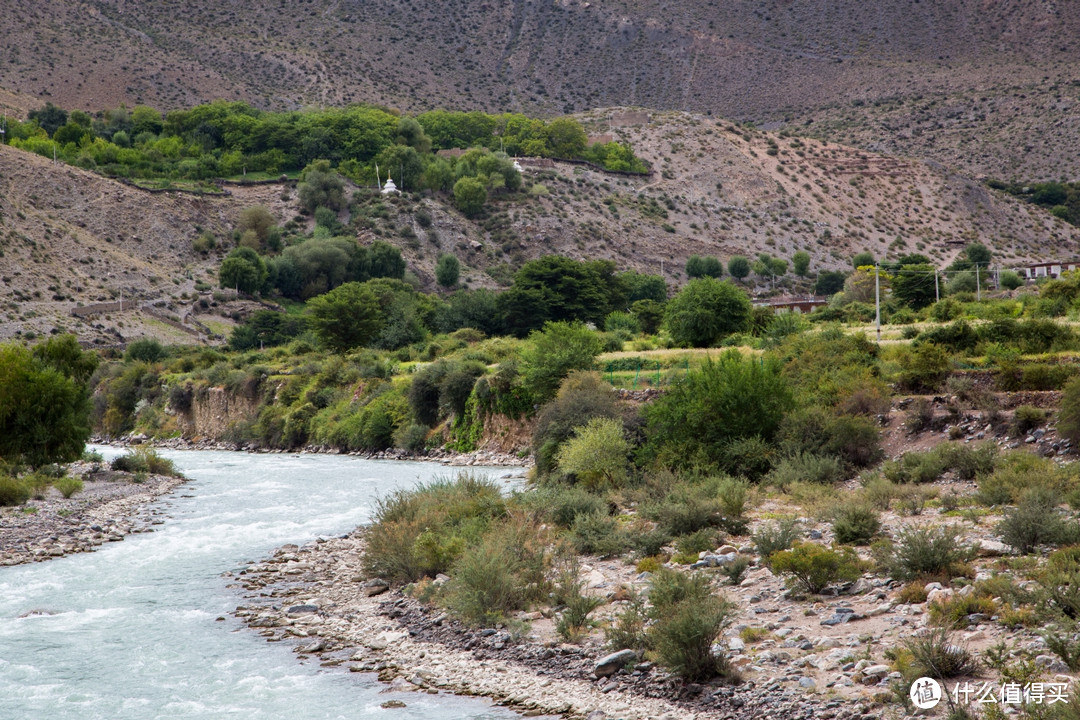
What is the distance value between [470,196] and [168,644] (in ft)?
335

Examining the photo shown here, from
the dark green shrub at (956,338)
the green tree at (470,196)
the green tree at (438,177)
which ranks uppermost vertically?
the green tree at (438,177)

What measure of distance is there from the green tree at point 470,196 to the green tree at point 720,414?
296ft

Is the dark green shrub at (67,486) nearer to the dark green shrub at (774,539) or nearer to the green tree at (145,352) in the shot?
the dark green shrub at (774,539)

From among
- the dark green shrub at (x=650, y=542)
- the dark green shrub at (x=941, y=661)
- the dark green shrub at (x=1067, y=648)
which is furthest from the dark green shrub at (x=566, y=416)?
the dark green shrub at (x=1067, y=648)

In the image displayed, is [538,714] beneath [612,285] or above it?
beneath

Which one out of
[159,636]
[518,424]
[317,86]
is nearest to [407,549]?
[159,636]

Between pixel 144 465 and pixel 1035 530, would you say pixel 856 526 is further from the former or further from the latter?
pixel 144 465

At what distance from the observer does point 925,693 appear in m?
9.44

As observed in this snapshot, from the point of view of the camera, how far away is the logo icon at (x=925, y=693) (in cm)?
928

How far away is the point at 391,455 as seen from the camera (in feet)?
143

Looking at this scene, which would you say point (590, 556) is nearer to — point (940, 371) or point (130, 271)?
point (940, 371)

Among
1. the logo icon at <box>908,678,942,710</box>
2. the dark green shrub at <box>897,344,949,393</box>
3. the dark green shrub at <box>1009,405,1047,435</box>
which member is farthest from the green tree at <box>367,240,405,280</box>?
the logo icon at <box>908,678,942,710</box>

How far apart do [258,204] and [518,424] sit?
81.4 metres

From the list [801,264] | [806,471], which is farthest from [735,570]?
[801,264]
